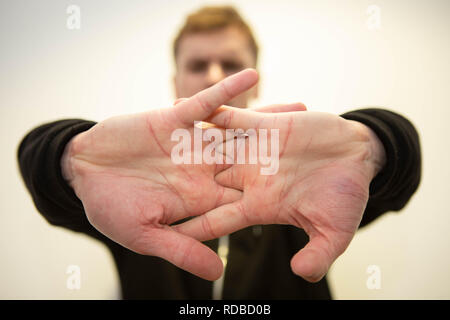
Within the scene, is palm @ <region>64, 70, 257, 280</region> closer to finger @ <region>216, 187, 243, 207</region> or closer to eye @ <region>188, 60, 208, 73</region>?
finger @ <region>216, 187, 243, 207</region>

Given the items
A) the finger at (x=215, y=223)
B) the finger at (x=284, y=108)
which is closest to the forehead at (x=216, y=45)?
the finger at (x=284, y=108)

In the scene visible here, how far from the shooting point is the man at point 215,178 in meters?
0.53

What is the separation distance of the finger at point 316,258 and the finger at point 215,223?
157 millimetres

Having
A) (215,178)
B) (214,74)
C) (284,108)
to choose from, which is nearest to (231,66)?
(214,74)

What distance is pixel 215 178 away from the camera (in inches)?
24.3

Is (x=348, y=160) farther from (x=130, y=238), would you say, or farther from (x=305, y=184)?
(x=130, y=238)

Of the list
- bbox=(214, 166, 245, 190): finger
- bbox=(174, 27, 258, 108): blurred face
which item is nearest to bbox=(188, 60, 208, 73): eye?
bbox=(174, 27, 258, 108): blurred face

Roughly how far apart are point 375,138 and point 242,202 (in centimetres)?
37

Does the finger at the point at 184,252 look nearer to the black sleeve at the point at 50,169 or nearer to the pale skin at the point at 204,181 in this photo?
the pale skin at the point at 204,181

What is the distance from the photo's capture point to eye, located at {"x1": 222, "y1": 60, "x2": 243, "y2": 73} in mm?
1086

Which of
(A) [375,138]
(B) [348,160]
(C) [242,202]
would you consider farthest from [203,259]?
(A) [375,138]

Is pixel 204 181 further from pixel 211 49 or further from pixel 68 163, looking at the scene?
pixel 211 49

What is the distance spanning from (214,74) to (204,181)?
2.06 ft

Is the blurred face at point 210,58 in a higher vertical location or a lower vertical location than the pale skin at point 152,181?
higher
